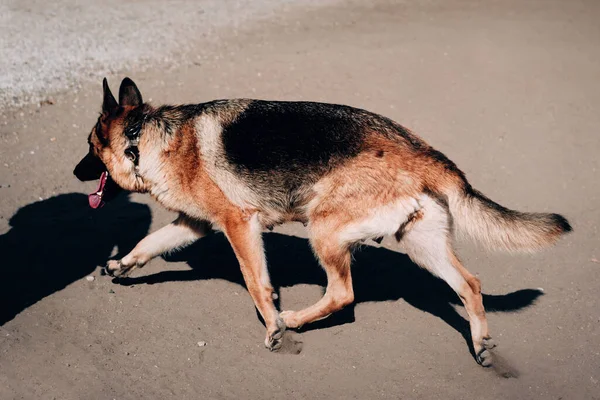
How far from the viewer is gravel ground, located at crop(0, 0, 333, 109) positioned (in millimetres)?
9102

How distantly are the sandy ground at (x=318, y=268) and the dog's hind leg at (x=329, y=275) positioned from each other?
0.83 ft

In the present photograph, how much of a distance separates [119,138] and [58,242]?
5.32 feet

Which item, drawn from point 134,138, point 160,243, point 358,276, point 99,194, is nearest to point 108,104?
point 134,138

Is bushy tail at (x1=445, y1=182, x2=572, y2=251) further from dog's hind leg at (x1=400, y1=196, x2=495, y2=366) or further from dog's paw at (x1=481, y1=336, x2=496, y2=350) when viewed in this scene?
dog's paw at (x1=481, y1=336, x2=496, y2=350)

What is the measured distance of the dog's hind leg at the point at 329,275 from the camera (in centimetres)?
509

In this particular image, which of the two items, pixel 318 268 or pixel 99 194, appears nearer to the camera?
pixel 99 194

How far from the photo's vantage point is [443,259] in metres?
5.04

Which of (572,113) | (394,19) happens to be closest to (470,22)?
(394,19)

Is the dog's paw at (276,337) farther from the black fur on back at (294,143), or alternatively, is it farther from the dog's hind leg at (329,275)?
the black fur on back at (294,143)

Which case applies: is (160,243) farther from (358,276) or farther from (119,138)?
(358,276)

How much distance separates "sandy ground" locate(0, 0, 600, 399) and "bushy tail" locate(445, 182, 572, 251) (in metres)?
1.07

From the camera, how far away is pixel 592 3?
12320 mm

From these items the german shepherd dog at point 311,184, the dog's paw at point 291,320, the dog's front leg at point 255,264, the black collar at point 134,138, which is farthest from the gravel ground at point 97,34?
the dog's paw at point 291,320

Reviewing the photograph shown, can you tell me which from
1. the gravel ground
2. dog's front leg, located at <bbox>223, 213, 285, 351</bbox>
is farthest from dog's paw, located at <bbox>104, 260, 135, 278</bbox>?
the gravel ground
